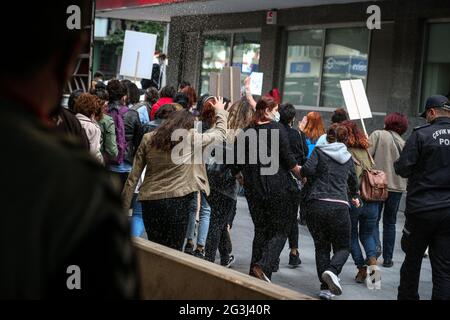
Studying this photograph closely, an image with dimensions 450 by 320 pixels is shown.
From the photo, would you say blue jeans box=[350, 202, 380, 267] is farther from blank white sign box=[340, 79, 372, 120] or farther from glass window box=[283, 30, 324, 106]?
glass window box=[283, 30, 324, 106]

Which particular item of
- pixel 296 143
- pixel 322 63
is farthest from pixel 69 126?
pixel 322 63

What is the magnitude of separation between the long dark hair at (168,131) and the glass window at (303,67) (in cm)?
1098

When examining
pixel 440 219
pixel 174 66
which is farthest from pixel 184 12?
pixel 440 219

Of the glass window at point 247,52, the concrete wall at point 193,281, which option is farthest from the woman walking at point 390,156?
the glass window at point 247,52

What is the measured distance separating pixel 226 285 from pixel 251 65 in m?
16.5

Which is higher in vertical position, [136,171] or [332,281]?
[136,171]

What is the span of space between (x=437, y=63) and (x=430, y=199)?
28.3ft

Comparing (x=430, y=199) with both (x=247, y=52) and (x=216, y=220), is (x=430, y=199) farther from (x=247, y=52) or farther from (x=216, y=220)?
(x=247, y=52)

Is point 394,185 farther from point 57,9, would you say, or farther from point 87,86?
point 57,9

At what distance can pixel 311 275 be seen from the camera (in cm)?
862

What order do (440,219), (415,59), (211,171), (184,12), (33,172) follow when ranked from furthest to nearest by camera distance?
(184,12)
(415,59)
(211,171)
(440,219)
(33,172)

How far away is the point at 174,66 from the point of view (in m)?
22.9

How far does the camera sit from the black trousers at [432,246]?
6.38 meters

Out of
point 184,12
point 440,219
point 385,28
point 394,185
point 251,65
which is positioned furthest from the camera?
point 184,12
